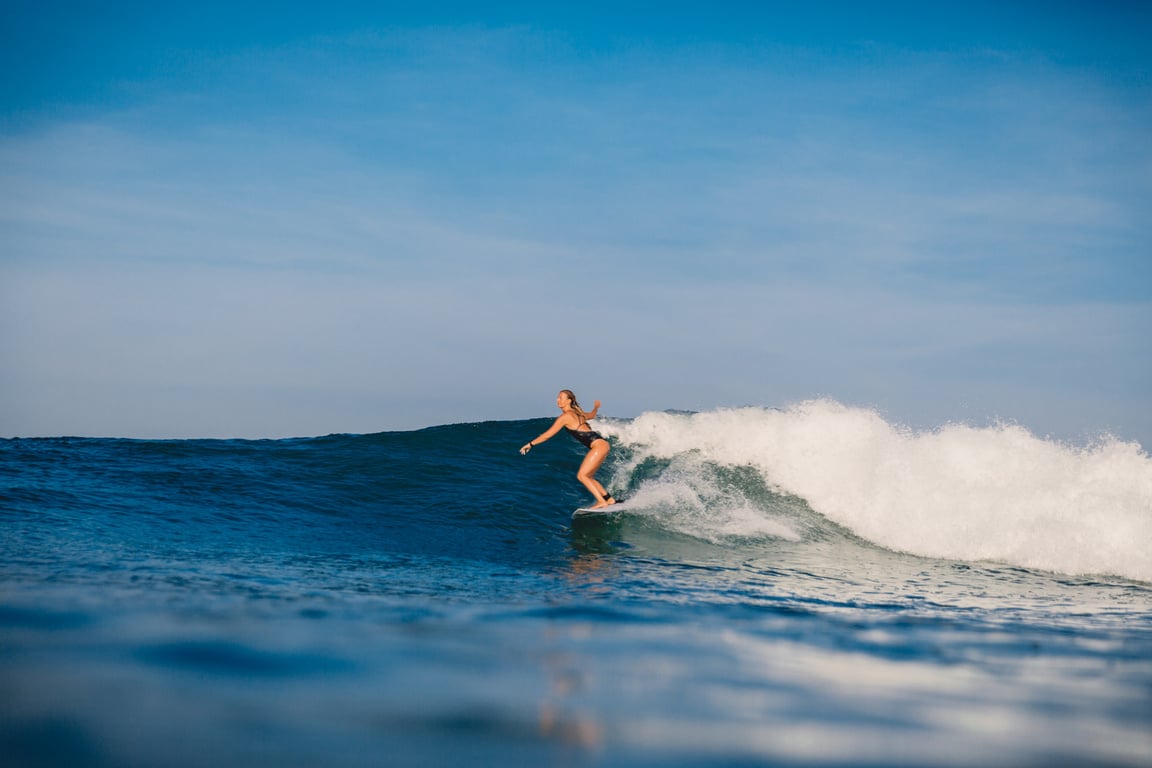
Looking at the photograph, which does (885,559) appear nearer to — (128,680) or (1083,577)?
(1083,577)

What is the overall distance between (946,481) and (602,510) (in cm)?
562

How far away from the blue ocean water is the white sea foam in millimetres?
48

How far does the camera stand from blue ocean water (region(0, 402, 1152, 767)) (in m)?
3.29

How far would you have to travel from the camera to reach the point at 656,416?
1553 cm

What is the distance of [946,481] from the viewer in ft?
42.6

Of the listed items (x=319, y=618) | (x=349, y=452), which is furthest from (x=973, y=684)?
(x=349, y=452)

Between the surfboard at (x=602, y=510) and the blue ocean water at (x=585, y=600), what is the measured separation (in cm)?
13

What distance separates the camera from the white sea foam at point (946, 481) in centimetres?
1119

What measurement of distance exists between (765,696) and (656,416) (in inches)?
459

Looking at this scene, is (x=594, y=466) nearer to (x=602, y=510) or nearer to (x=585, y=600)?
(x=602, y=510)

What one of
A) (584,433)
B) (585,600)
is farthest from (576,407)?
(585,600)

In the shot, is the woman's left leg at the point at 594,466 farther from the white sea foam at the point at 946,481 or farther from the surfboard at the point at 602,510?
the white sea foam at the point at 946,481

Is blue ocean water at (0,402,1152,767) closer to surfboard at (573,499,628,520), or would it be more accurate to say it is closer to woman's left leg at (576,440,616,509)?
surfboard at (573,499,628,520)

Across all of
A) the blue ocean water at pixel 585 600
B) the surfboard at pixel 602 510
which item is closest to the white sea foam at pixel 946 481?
the blue ocean water at pixel 585 600
